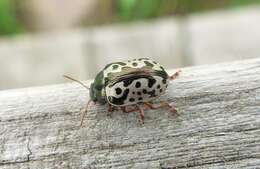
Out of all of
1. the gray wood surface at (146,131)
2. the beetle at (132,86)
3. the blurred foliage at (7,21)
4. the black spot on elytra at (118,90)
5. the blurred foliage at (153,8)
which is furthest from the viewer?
the blurred foliage at (7,21)

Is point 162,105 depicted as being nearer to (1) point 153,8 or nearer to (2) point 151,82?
(2) point 151,82

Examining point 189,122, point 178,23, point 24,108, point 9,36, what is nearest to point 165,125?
point 189,122

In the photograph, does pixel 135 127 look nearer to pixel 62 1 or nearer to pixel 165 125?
pixel 165 125

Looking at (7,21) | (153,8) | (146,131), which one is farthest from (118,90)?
(7,21)

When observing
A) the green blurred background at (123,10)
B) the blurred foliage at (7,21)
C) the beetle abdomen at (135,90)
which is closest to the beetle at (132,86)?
the beetle abdomen at (135,90)

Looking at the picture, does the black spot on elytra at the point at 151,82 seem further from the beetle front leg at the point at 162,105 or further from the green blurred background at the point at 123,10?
the green blurred background at the point at 123,10
